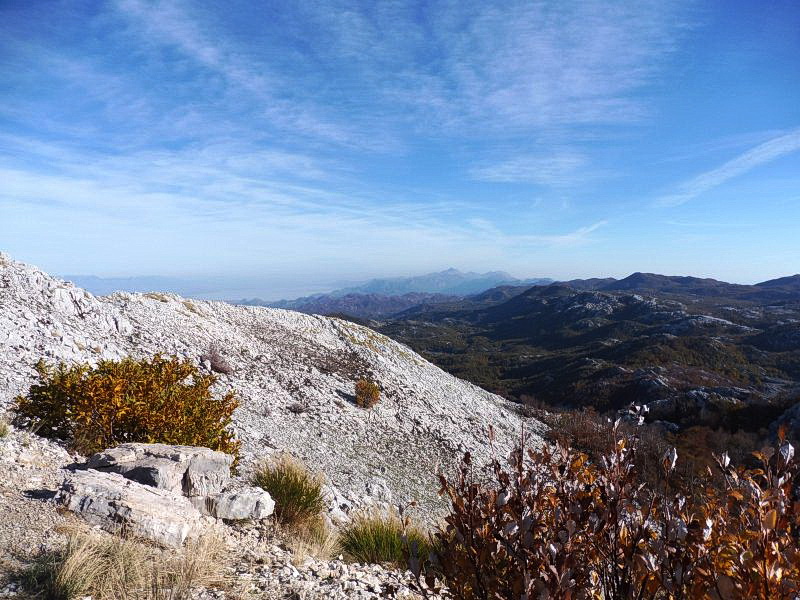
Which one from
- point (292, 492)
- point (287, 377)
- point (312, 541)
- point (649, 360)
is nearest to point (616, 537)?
point (312, 541)

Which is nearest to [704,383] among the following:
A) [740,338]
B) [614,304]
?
[740,338]

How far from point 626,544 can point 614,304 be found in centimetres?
17535

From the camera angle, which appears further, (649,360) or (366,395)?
(649,360)

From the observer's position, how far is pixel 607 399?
59.9 metres

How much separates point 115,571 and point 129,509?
118cm

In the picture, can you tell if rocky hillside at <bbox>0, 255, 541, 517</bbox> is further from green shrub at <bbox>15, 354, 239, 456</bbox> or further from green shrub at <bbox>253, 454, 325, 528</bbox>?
green shrub at <bbox>253, 454, 325, 528</bbox>

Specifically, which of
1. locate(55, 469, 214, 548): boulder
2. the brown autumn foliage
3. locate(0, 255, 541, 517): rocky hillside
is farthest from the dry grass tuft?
the brown autumn foliage

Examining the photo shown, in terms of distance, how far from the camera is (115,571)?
3.49 m

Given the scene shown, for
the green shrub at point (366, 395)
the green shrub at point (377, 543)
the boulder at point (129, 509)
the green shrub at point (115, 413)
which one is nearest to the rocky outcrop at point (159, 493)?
the boulder at point (129, 509)

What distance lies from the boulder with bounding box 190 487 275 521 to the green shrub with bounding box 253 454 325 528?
41 cm

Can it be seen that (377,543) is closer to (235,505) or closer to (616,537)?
(235,505)

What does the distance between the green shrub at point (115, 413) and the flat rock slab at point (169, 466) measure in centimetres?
73

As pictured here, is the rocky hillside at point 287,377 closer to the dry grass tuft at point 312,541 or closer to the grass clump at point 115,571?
the dry grass tuft at point 312,541

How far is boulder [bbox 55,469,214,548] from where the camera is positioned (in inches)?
175
